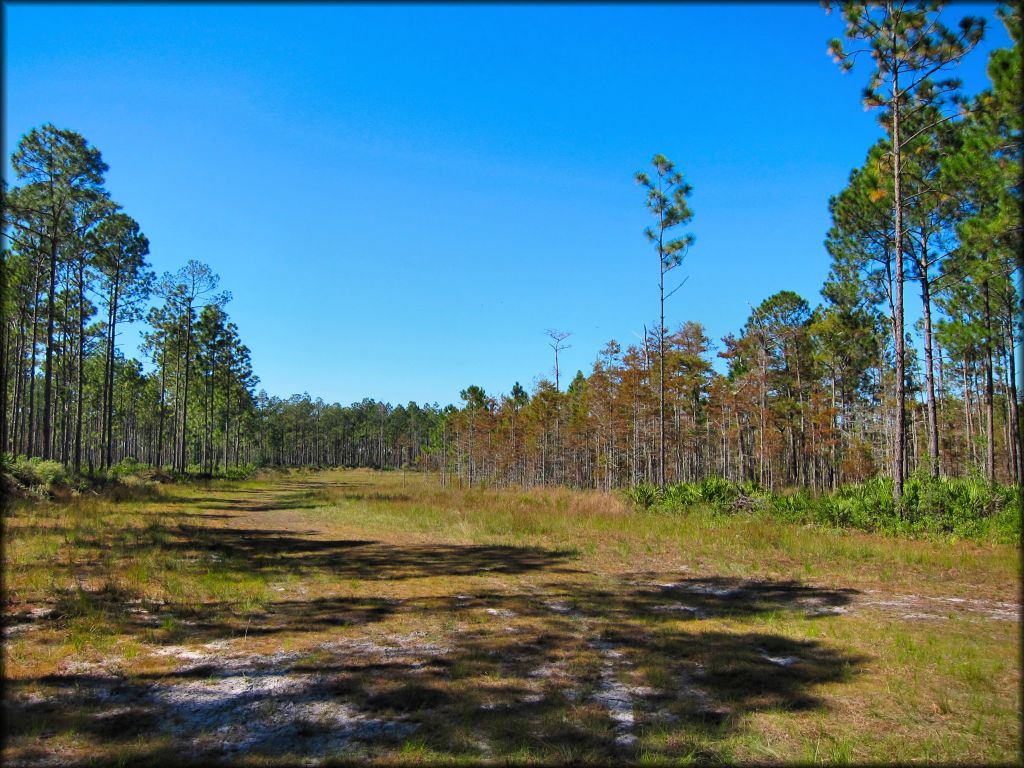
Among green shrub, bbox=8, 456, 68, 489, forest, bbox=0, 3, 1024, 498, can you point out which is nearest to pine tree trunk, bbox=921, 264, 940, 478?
forest, bbox=0, 3, 1024, 498

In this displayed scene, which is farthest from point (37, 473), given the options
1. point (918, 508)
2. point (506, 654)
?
point (918, 508)

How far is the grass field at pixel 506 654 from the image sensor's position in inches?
152

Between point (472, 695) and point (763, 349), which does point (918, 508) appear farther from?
point (763, 349)

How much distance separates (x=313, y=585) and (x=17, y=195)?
23.3 m

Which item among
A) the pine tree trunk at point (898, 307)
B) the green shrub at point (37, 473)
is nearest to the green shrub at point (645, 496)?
the pine tree trunk at point (898, 307)

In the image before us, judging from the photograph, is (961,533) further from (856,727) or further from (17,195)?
(17,195)

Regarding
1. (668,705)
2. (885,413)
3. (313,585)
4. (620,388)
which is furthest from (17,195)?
(885,413)

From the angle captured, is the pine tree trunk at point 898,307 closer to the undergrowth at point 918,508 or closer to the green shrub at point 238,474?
the undergrowth at point 918,508

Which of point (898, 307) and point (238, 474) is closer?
point (898, 307)

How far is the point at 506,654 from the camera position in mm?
5652

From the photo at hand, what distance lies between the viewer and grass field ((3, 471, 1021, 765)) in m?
3.85

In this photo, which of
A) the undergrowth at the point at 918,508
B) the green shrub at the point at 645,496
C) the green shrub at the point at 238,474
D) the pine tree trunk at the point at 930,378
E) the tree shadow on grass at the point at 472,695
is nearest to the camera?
the tree shadow on grass at the point at 472,695

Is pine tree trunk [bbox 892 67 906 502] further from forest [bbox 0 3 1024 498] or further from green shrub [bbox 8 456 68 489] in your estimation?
green shrub [bbox 8 456 68 489]

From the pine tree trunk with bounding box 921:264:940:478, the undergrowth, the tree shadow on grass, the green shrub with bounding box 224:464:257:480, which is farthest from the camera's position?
the green shrub with bounding box 224:464:257:480
